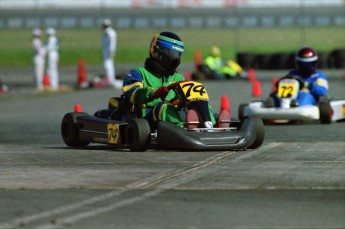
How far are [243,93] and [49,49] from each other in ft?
21.8

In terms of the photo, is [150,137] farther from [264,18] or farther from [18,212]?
[264,18]

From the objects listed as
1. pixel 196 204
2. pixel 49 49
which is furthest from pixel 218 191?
pixel 49 49

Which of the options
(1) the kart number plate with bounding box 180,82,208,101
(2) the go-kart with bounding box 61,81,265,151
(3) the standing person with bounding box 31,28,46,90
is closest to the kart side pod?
(2) the go-kart with bounding box 61,81,265,151

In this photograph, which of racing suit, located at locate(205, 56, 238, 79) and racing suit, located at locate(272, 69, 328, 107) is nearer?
racing suit, located at locate(272, 69, 328, 107)

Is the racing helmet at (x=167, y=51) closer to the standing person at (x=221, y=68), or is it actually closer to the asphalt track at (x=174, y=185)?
the asphalt track at (x=174, y=185)

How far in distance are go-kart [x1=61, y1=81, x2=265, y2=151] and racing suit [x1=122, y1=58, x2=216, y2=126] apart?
0.39 ft

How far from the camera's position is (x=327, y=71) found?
41031 millimetres

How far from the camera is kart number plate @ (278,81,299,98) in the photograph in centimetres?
1842

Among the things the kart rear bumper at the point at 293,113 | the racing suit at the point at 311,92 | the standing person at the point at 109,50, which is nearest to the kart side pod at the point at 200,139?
the kart rear bumper at the point at 293,113

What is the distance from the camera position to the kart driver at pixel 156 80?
1293 cm

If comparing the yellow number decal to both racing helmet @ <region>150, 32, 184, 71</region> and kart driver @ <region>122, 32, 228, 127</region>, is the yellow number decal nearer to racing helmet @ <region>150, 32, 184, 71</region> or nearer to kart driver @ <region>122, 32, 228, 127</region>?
kart driver @ <region>122, 32, 228, 127</region>

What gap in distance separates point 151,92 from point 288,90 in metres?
5.92

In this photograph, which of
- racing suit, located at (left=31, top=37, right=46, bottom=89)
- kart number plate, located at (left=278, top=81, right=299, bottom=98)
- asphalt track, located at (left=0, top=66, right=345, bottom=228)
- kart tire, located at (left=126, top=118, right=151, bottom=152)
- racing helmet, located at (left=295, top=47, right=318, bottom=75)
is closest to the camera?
asphalt track, located at (left=0, top=66, right=345, bottom=228)

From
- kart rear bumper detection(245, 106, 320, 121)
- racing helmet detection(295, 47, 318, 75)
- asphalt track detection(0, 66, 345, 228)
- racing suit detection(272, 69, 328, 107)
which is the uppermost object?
racing helmet detection(295, 47, 318, 75)
